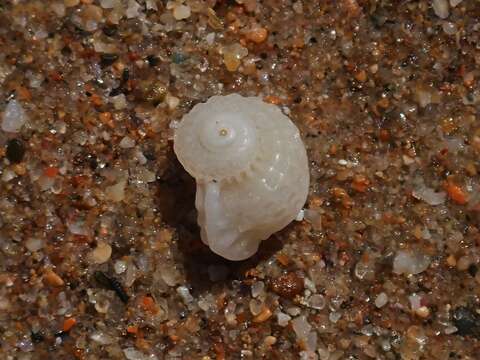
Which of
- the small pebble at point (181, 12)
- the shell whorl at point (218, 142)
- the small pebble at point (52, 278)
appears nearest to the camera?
the shell whorl at point (218, 142)

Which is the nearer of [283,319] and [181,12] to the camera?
[283,319]

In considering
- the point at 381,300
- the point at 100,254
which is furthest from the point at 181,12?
the point at 381,300

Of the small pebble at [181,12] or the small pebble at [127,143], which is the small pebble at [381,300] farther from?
the small pebble at [181,12]

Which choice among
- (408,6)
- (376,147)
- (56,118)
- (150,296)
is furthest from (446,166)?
(56,118)

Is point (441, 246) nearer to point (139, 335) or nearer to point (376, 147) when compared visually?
point (376, 147)

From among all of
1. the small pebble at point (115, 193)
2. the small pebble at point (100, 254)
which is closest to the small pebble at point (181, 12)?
the small pebble at point (115, 193)

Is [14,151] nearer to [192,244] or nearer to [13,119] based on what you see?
[13,119]

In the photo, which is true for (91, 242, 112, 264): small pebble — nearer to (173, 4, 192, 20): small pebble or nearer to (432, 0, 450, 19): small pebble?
(173, 4, 192, 20): small pebble
